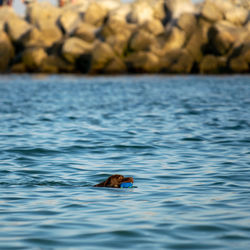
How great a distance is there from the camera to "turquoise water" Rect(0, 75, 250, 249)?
6797 millimetres

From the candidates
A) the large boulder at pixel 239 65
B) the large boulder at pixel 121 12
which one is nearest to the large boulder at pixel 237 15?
the large boulder at pixel 239 65

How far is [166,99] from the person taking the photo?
28.1 m

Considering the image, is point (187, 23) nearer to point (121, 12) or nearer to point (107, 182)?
point (121, 12)

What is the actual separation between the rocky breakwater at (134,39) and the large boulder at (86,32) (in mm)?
105

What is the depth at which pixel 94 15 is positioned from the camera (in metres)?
61.6

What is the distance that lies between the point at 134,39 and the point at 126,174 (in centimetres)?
4424

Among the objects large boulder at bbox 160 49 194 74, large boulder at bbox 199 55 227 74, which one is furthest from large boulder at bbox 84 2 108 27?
large boulder at bbox 199 55 227 74

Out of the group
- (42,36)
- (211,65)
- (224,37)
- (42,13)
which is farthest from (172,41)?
(42,13)

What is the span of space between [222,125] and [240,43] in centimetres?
3351

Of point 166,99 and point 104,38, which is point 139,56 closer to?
point 104,38

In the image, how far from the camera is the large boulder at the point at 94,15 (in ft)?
202

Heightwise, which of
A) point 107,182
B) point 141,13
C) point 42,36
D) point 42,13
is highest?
point 42,13

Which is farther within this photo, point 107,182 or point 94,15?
point 94,15

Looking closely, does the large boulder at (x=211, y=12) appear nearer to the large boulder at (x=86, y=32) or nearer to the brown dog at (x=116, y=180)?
the large boulder at (x=86, y=32)
